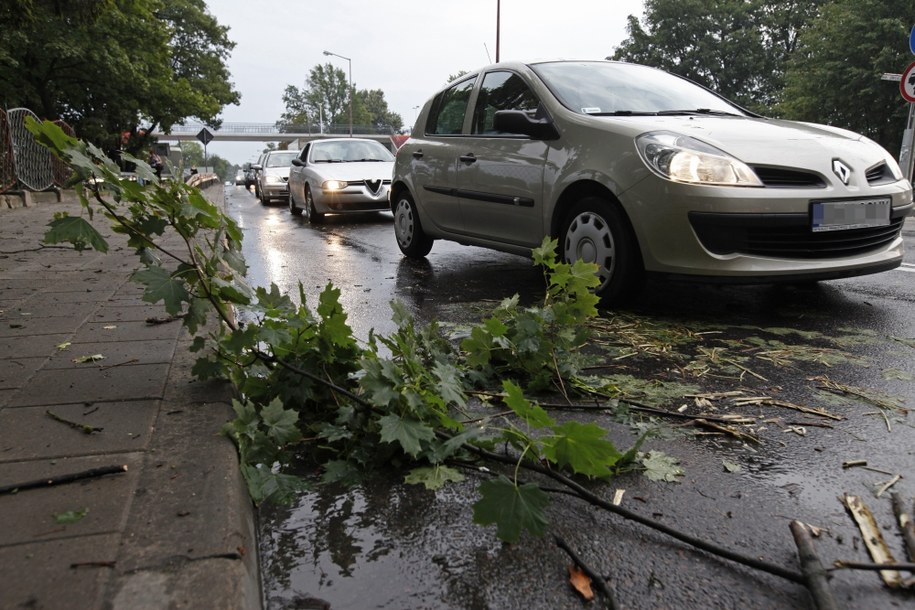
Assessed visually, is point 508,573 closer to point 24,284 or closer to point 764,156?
point 764,156

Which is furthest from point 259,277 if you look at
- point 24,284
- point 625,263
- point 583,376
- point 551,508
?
point 551,508

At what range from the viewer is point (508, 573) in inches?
65.6

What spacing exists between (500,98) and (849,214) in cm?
263

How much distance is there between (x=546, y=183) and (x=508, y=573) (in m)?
3.49

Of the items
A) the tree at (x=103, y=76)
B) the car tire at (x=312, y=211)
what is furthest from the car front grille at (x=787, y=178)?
the tree at (x=103, y=76)

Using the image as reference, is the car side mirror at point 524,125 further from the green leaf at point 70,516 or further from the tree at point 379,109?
the tree at point 379,109

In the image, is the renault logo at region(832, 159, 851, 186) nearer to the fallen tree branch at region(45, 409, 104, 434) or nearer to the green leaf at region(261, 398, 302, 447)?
the green leaf at region(261, 398, 302, 447)

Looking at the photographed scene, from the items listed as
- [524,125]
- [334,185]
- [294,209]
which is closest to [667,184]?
[524,125]

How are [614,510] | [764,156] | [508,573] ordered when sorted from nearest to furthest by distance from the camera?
[508,573]
[614,510]
[764,156]

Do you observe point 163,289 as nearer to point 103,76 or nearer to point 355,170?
point 355,170

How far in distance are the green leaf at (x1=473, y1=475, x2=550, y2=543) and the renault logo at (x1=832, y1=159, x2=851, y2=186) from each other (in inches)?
127

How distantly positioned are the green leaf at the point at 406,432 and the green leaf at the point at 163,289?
0.85m

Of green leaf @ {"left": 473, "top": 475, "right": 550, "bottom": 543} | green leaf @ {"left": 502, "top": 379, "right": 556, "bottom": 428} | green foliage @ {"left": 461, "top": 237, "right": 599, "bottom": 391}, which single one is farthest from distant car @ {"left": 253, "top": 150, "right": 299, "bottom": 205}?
green leaf @ {"left": 473, "top": 475, "right": 550, "bottom": 543}

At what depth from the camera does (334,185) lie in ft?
38.2
